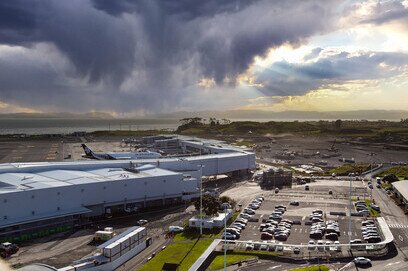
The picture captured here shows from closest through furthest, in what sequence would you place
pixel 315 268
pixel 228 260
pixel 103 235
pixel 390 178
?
pixel 315 268, pixel 228 260, pixel 103 235, pixel 390 178

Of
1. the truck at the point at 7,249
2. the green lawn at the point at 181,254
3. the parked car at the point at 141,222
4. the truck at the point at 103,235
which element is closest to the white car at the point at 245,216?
the green lawn at the point at 181,254

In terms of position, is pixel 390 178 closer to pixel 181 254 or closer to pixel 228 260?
pixel 228 260

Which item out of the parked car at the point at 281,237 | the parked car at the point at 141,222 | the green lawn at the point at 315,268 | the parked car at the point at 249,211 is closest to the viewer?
the green lawn at the point at 315,268

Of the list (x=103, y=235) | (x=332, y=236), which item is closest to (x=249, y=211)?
(x=332, y=236)

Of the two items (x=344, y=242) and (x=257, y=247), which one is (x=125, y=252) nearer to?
(x=257, y=247)

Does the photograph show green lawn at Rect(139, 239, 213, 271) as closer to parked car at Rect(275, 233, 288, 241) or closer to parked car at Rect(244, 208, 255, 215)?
parked car at Rect(275, 233, 288, 241)

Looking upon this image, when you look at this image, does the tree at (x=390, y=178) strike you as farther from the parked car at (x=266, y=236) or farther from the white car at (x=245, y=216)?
the parked car at (x=266, y=236)
